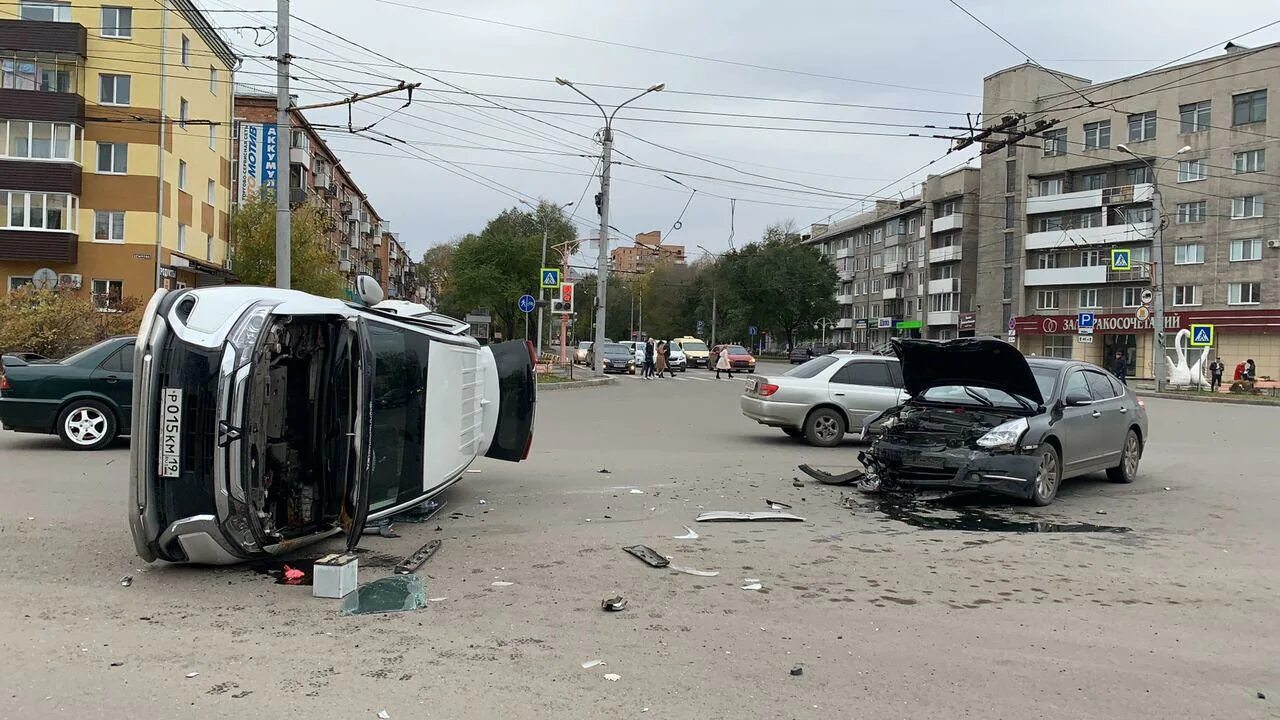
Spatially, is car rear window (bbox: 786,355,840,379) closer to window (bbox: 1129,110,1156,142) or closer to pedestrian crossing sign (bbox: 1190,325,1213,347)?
pedestrian crossing sign (bbox: 1190,325,1213,347)

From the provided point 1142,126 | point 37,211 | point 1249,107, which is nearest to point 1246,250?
point 1249,107

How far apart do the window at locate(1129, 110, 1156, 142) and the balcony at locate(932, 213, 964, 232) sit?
628 inches

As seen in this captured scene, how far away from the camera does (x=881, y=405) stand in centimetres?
1417

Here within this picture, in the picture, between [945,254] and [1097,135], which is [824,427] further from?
[945,254]

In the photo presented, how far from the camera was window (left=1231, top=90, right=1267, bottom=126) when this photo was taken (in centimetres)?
4956

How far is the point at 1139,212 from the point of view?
190 feet

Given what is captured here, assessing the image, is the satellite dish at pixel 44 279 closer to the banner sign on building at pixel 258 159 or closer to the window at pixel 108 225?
the window at pixel 108 225

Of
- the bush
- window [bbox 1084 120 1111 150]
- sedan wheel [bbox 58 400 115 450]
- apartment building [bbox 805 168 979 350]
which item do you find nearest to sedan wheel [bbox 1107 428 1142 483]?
sedan wheel [bbox 58 400 115 450]

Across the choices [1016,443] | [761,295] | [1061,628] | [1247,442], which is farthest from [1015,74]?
[1061,628]

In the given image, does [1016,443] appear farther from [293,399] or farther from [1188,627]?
[293,399]

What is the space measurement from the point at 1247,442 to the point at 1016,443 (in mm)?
10044

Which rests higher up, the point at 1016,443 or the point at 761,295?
the point at 761,295

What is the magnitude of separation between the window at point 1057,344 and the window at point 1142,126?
13.2m

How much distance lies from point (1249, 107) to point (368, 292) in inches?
2258
